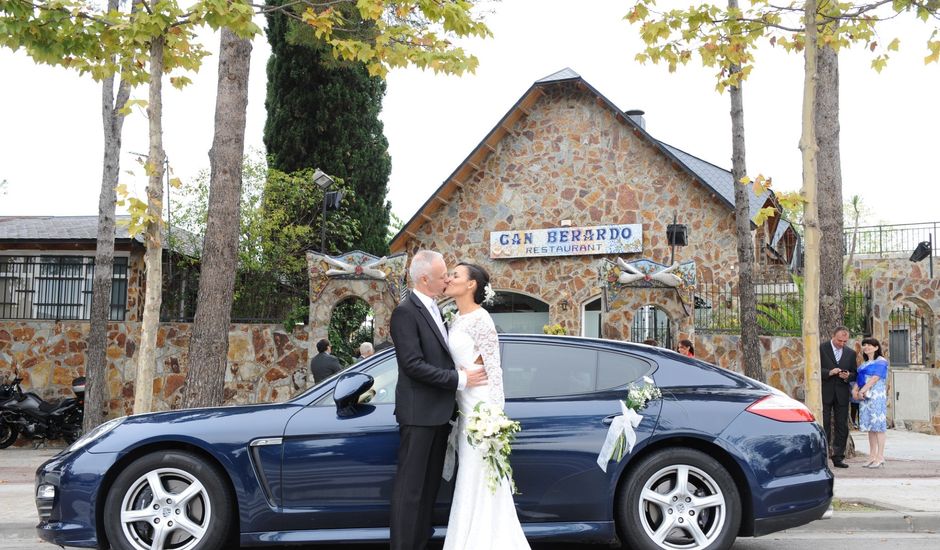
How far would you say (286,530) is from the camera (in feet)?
19.8

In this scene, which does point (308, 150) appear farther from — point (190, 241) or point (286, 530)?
point (286, 530)

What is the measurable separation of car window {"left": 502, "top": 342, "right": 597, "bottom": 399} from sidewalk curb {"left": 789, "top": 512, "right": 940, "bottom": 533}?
8.62 ft

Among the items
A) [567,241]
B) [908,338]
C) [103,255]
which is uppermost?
[567,241]

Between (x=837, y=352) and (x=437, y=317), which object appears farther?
A: (x=837, y=352)

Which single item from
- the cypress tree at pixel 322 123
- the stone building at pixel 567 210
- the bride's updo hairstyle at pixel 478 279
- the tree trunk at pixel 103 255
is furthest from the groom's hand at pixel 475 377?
the cypress tree at pixel 322 123

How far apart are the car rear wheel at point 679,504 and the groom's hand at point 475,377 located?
1.21 meters

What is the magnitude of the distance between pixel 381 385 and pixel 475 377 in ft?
2.85

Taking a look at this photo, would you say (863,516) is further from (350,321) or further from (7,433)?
(350,321)

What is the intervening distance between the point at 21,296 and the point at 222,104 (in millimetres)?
8903

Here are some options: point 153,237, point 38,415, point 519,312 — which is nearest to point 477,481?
point 153,237

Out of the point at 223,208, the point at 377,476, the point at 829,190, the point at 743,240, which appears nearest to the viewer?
the point at 377,476

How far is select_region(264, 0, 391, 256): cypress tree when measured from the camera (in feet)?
86.1

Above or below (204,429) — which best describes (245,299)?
above

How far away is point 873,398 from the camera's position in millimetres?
11906
